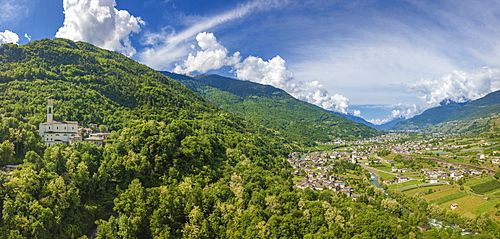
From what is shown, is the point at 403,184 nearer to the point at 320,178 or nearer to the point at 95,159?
the point at 320,178

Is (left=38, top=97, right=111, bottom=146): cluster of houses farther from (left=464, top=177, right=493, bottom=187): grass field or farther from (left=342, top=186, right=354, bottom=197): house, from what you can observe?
(left=464, top=177, right=493, bottom=187): grass field

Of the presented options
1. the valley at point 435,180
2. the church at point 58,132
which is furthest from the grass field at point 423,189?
the church at point 58,132

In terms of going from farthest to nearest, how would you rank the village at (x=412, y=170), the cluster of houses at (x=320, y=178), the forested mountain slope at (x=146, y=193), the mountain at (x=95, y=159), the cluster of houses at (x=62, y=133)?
the village at (x=412, y=170), the cluster of houses at (x=320, y=178), the cluster of houses at (x=62, y=133), the forested mountain slope at (x=146, y=193), the mountain at (x=95, y=159)

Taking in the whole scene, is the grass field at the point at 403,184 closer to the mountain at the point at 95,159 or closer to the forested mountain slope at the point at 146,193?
the forested mountain slope at the point at 146,193

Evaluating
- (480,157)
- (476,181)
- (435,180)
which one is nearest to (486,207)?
(476,181)

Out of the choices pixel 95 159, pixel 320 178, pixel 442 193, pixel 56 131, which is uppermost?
pixel 56 131


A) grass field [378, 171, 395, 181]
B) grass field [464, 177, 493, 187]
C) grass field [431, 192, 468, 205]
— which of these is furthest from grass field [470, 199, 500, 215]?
grass field [378, 171, 395, 181]

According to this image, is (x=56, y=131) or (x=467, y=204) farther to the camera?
(x=467, y=204)
